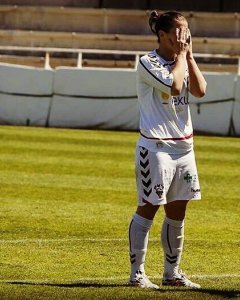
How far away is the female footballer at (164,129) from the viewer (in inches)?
318

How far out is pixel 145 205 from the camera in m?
8.25

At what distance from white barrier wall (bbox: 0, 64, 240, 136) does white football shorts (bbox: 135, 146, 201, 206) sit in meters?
17.7

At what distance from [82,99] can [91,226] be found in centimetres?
1540

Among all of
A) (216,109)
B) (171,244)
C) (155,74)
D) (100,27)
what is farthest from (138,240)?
(100,27)

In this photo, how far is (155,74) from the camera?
807 centimetres

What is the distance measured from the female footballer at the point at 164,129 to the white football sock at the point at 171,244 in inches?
Result: 7.9

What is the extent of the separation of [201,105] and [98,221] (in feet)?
45.7

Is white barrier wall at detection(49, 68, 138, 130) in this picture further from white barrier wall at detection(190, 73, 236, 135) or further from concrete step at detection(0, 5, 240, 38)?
concrete step at detection(0, 5, 240, 38)

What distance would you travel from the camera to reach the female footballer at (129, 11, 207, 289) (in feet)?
26.5

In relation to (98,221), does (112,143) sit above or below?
below

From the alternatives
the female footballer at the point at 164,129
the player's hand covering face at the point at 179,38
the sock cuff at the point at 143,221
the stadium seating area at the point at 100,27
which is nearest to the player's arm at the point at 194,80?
the female footballer at the point at 164,129

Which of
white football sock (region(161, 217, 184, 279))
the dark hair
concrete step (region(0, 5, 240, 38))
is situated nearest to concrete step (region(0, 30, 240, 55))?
concrete step (region(0, 5, 240, 38))

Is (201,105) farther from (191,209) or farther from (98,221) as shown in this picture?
(98,221)

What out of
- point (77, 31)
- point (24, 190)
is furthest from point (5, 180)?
point (77, 31)
